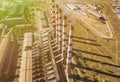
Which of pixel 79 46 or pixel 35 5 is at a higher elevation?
pixel 35 5

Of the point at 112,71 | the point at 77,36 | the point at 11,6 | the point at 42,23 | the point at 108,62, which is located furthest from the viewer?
the point at 11,6

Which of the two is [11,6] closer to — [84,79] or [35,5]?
[35,5]

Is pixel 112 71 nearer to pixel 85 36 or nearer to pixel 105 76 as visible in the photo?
pixel 105 76

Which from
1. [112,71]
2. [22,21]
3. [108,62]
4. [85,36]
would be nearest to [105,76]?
[112,71]

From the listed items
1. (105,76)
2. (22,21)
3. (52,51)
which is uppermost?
(22,21)

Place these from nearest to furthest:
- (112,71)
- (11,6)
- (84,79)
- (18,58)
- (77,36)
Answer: (84,79)
(112,71)
(18,58)
(77,36)
(11,6)

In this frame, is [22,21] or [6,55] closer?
[6,55]

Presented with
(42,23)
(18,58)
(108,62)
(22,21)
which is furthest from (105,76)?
(22,21)
